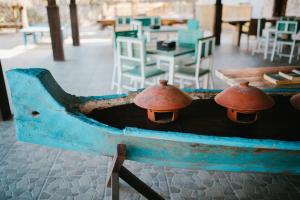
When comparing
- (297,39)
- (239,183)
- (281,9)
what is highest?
(281,9)

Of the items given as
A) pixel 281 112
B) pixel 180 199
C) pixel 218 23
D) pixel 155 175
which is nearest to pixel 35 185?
pixel 155 175

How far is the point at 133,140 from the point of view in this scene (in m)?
1.27

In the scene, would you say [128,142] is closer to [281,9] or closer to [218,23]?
[218,23]

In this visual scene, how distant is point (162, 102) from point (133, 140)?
25 cm

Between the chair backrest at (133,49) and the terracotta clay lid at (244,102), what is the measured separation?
1.96 meters

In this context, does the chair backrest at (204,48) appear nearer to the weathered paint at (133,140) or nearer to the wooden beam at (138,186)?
the wooden beam at (138,186)

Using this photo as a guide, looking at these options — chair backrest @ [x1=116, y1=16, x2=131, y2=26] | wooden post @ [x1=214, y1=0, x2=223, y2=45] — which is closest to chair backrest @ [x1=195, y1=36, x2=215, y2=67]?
chair backrest @ [x1=116, y1=16, x2=131, y2=26]

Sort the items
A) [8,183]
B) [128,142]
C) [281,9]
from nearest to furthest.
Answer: [128,142]
[8,183]
[281,9]

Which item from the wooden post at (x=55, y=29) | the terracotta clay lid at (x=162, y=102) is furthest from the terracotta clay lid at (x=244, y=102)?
the wooden post at (x=55, y=29)

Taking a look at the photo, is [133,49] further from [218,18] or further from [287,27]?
[218,18]

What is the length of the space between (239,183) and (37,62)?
5329mm

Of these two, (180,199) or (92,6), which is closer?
(180,199)

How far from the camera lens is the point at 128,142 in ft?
4.20

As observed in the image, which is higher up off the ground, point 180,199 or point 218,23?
point 218,23
